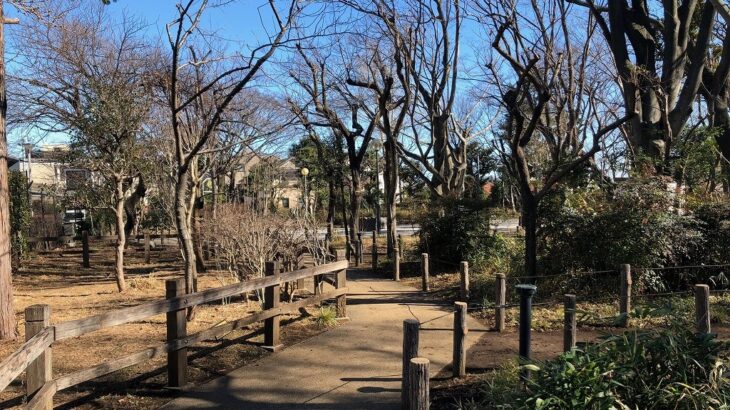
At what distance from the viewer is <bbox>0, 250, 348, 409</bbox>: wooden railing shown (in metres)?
3.97

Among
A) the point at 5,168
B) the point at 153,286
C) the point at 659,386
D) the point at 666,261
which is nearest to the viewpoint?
the point at 659,386

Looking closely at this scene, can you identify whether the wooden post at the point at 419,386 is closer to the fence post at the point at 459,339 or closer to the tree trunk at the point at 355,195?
the fence post at the point at 459,339

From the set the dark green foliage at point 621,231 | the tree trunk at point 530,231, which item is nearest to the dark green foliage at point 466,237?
the dark green foliage at point 621,231

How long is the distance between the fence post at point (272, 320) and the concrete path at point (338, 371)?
198mm

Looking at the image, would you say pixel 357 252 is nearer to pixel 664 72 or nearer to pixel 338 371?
pixel 664 72

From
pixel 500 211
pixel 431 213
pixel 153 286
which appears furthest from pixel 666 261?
pixel 153 286

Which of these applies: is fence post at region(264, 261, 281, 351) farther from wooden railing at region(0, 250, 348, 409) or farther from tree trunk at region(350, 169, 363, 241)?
tree trunk at region(350, 169, 363, 241)

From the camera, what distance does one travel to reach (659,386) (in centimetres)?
320

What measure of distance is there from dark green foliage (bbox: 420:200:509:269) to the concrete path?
5.14m

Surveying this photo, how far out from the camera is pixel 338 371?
20.6 ft

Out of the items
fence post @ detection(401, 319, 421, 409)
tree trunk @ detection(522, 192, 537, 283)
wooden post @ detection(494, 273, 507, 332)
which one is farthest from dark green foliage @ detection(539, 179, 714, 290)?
fence post @ detection(401, 319, 421, 409)

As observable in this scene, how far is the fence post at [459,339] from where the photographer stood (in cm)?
571

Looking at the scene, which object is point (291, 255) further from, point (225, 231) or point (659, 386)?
point (659, 386)

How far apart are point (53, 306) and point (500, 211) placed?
11.0 m
